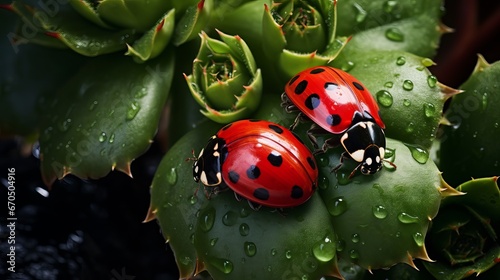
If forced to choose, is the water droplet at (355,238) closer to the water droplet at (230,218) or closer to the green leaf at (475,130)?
the water droplet at (230,218)

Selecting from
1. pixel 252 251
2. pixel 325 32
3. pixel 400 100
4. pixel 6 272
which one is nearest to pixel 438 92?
pixel 400 100

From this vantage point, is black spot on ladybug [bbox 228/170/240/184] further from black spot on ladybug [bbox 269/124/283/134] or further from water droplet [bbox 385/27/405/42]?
water droplet [bbox 385/27/405/42]

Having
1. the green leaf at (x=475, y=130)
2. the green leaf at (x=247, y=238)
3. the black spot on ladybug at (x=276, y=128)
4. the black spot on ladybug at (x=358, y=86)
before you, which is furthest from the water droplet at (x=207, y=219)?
the green leaf at (x=475, y=130)

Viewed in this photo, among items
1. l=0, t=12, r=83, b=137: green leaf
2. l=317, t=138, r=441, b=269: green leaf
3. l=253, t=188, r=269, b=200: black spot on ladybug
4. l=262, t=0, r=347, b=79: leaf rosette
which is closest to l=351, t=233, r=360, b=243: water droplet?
l=317, t=138, r=441, b=269: green leaf

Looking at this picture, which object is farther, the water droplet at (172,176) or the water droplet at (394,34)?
the water droplet at (394,34)

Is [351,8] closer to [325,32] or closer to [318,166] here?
[325,32]
